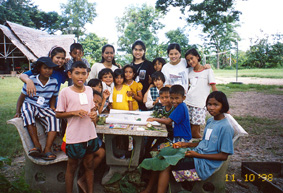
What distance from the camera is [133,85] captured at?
365cm

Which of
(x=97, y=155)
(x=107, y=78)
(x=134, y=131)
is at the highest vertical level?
(x=107, y=78)

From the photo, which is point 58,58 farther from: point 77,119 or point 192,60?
point 192,60

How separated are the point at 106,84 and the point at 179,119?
4.80ft

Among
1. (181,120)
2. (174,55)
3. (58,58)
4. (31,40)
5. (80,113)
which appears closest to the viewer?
(80,113)

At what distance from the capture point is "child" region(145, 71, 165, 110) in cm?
354

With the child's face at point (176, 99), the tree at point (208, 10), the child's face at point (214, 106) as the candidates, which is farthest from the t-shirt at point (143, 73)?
the tree at point (208, 10)

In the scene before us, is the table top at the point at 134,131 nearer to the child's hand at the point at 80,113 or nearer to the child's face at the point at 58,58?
the child's hand at the point at 80,113

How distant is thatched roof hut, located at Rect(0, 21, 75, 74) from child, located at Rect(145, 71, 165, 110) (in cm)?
1782

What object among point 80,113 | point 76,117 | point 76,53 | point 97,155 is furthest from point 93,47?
point 80,113

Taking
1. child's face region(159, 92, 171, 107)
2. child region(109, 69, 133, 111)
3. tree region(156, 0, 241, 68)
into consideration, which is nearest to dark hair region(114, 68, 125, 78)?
child region(109, 69, 133, 111)

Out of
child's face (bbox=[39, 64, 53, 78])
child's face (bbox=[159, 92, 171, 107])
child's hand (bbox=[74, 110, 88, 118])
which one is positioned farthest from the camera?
child's face (bbox=[159, 92, 171, 107])

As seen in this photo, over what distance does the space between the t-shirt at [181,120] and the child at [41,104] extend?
1.55 meters

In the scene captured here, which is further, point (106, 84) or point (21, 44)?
point (21, 44)

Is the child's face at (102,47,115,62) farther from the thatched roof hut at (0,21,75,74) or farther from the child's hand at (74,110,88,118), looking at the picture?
the thatched roof hut at (0,21,75,74)
